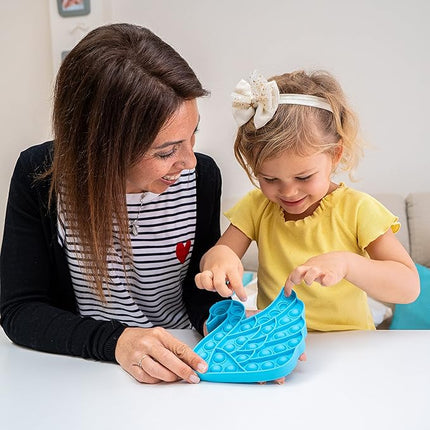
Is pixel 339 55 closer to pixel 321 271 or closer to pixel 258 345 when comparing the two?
pixel 321 271

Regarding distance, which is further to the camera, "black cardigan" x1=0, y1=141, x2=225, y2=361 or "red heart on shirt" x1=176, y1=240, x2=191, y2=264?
"red heart on shirt" x1=176, y1=240, x2=191, y2=264

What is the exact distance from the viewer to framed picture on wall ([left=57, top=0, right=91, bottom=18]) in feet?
9.95

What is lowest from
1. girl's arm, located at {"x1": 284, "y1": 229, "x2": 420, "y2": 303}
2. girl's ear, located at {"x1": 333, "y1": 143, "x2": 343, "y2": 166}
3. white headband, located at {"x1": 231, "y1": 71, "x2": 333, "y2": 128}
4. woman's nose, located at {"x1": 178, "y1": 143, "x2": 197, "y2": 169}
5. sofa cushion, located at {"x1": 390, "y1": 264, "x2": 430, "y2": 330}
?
sofa cushion, located at {"x1": 390, "y1": 264, "x2": 430, "y2": 330}

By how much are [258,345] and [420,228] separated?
66.4 inches

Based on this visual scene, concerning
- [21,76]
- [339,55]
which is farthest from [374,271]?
[21,76]

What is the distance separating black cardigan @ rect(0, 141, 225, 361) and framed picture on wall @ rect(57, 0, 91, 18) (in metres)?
1.96

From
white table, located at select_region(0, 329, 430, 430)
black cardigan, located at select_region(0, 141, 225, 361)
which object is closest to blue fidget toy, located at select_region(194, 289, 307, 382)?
white table, located at select_region(0, 329, 430, 430)

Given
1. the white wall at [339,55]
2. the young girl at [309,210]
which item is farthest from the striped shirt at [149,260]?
the white wall at [339,55]

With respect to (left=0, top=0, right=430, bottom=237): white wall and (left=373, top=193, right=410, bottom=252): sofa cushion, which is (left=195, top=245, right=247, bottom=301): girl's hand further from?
(left=0, top=0, right=430, bottom=237): white wall

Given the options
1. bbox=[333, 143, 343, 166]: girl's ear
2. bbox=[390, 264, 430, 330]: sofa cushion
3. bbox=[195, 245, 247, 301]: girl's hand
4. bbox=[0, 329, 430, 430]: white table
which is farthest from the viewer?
bbox=[390, 264, 430, 330]: sofa cushion

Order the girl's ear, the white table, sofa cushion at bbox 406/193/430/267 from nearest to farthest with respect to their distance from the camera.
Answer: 1. the white table
2. the girl's ear
3. sofa cushion at bbox 406/193/430/267

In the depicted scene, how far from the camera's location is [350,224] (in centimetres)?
126

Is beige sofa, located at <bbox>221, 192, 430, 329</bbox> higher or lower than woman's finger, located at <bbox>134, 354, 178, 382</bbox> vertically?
lower

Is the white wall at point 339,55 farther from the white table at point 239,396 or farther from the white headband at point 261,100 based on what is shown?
the white table at point 239,396
